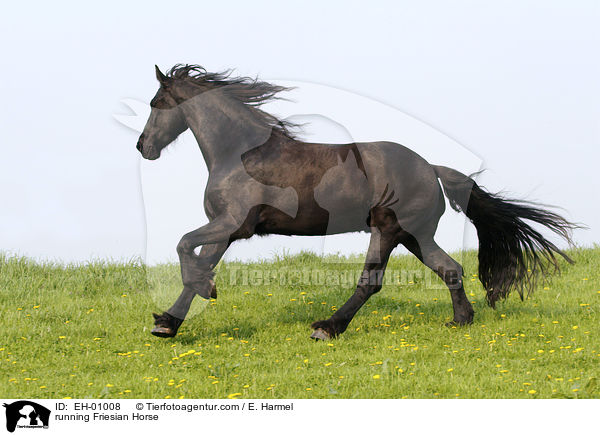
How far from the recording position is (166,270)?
8.54 meters

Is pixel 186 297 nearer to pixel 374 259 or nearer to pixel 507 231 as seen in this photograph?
pixel 374 259

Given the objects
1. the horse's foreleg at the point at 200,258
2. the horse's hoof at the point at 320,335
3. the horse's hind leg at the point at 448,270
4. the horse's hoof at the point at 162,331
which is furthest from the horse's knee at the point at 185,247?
the horse's hind leg at the point at 448,270

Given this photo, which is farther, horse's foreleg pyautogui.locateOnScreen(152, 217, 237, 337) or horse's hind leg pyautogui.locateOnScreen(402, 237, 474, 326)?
horse's hind leg pyautogui.locateOnScreen(402, 237, 474, 326)

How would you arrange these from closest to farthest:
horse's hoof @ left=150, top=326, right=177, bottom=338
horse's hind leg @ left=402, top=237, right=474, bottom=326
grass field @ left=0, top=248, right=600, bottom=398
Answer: grass field @ left=0, top=248, right=600, bottom=398, horse's hoof @ left=150, top=326, right=177, bottom=338, horse's hind leg @ left=402, top=237, right=474, bottom=326

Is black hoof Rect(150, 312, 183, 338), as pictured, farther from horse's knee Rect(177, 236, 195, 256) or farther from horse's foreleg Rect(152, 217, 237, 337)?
horse's knee Rect(177, 236, 195, 256)

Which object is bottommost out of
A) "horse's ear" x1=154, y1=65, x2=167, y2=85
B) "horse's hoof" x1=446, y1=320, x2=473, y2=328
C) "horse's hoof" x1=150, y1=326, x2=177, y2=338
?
"horse's hoof" x1=150, y1=326, x2=177, y2=338

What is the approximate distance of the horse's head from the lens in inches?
301

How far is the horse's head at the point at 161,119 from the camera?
301 inches

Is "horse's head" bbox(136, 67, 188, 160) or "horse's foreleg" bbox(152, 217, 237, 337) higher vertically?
"horse's head" bbox(136, 67, 188, 160)

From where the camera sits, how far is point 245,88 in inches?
300

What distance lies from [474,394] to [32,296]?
7.45 m

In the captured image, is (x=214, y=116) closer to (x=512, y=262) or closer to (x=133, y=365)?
(x=133, y=365)

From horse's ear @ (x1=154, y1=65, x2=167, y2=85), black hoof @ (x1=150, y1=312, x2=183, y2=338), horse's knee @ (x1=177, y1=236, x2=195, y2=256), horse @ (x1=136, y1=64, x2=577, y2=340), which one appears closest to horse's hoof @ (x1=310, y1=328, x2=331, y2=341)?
horse @ (x1=136, y1=64, x2=577, y2=340)
